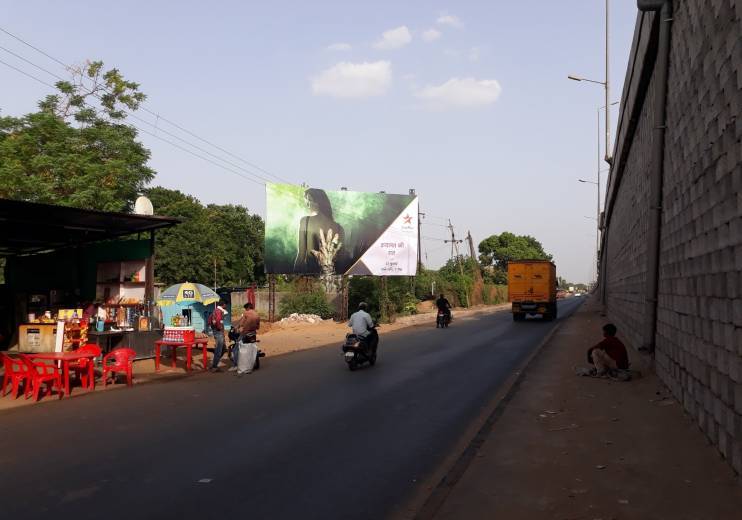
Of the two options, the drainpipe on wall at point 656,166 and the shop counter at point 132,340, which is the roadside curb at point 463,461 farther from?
the shop counter at point 132,340

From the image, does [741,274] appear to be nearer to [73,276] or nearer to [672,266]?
[672,266]

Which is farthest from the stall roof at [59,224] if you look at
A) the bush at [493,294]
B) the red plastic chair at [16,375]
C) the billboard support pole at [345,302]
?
the bush at [493,294]

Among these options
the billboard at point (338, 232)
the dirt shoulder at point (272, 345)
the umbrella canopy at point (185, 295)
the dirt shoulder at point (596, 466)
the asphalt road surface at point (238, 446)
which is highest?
the billboard at point (338, 232)

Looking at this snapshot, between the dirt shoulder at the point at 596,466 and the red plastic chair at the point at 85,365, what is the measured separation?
290 inches

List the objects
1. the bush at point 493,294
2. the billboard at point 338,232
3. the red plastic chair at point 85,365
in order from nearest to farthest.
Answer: the red plastic chair at point 85,365
the billboard at point 338,232
the bush at point 493,294

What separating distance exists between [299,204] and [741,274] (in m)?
28.4

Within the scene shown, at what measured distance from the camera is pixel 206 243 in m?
53.8

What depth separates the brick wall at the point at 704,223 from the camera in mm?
5312

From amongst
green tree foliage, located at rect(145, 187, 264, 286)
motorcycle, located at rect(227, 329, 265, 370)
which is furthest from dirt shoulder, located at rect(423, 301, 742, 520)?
green tree foliage, located at rect(145, 187, 264, 286)

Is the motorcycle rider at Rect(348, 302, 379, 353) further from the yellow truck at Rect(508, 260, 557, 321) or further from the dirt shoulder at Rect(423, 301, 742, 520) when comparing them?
the yellow truck at Rect(508, 260, 557, 321)

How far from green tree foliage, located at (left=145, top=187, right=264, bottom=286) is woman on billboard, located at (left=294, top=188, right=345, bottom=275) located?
1718 centimetres

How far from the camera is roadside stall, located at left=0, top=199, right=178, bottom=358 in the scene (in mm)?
13312

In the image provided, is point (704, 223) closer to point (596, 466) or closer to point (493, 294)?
point (596, 466)

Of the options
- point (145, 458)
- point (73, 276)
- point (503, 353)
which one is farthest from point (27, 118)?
point (145, 458)
